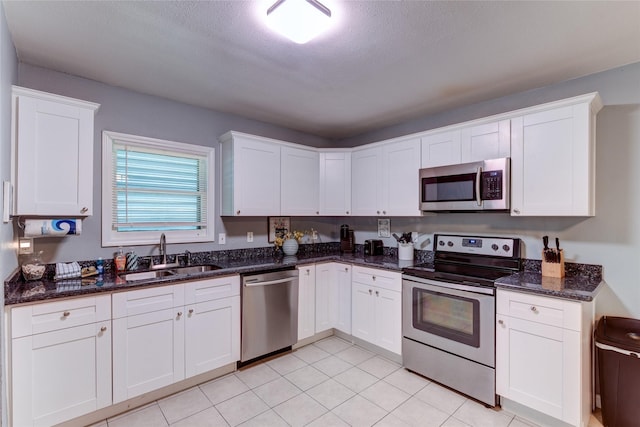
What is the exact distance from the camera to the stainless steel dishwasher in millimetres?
2805

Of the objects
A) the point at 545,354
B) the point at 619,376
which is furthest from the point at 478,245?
the point at 619,376

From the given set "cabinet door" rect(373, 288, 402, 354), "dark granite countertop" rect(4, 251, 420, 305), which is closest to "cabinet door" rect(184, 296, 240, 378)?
"dark granite countertop" rect(4, 251, 420, 305)

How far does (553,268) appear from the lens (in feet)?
7.64

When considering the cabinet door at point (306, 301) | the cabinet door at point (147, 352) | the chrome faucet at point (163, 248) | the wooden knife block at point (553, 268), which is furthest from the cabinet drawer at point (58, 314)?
the wooden knife block at point (553, 268)

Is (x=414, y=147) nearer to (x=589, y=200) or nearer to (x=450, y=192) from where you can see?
(x=450, y=192)

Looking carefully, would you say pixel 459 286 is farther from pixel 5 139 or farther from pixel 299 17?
pixel 5 139

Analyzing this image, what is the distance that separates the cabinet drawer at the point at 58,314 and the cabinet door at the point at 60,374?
37 millimetres

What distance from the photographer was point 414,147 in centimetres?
311

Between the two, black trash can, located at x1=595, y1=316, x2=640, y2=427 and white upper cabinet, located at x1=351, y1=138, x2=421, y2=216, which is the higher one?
white upper cabinet, located at x1=351, y1=138, x2=421, y2=216

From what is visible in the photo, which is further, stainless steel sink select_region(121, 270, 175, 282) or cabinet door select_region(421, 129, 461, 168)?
cabinet door select_region(421, 129, 461, 168)

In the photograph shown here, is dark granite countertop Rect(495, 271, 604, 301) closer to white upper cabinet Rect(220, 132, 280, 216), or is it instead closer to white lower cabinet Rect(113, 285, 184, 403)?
white upper cabinet Rect(220, 132, 280, 216)

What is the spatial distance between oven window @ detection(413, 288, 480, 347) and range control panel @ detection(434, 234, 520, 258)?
0.68 metres

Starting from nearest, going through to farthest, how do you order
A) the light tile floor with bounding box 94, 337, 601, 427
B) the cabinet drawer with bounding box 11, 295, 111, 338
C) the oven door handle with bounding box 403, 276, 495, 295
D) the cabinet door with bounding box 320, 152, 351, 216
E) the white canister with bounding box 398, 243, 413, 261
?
the cabinet drawer with bounding box 11, 295, 111, 338, the light tile floor with bounding box 94, 337, 601, 427, the oven door handle with bounding box 403, 276, 495, 295, the white canister with bounding box 398, 243, 413, 261, the cabinet door with bounding box 320, 152, 351, 216

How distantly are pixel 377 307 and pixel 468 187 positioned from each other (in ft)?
A: 4.69
